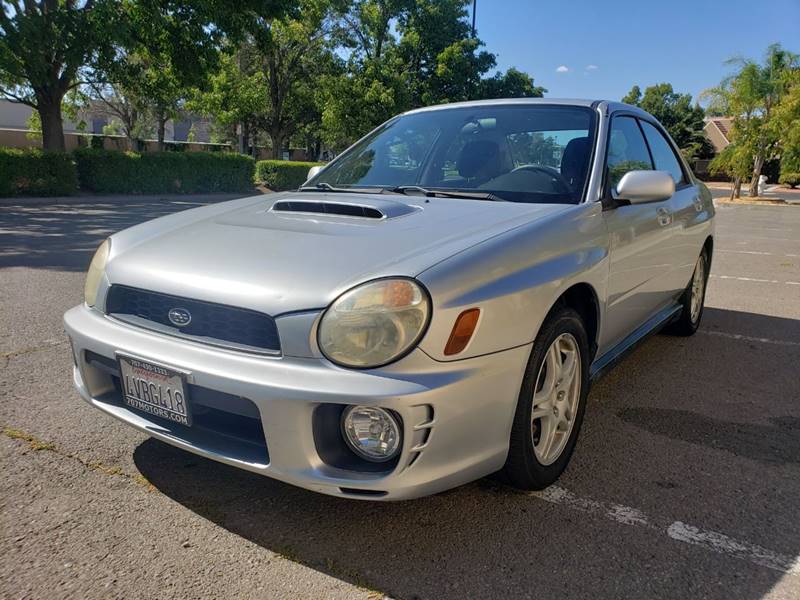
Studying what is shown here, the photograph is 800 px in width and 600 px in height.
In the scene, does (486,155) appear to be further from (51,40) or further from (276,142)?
(276,142)

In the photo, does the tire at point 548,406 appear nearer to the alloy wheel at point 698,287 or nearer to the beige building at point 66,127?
the alloy wheel at point 698,287

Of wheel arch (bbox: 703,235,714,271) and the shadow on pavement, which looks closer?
the shadow on pavement

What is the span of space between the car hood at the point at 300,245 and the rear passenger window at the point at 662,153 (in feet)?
5.87

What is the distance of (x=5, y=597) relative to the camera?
6.01 ft

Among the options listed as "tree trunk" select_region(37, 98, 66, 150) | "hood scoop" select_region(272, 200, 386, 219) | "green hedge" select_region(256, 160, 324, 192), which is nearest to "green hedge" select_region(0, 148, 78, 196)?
"tree trunk" select_region(37, 98, 66, 150)

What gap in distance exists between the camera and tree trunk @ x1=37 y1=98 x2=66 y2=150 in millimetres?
17891

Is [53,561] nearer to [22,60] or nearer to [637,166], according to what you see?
[637,166]

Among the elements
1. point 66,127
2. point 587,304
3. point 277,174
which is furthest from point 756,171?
point 66,127

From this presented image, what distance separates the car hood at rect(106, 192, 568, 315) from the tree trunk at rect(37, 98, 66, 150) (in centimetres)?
1782

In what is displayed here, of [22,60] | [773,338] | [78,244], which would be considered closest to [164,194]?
[22,60]

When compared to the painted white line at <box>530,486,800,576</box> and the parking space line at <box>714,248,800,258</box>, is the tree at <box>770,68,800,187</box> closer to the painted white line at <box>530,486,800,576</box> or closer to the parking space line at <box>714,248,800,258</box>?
the parking space line at <box>714,248,800,258</box>

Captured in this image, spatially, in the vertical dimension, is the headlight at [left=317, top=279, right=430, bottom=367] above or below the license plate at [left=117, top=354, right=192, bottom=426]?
above

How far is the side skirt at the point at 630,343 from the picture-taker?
117 inches

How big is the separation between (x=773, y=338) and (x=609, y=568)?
373 cm
